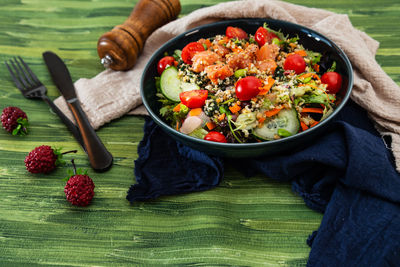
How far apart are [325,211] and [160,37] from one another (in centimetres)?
191

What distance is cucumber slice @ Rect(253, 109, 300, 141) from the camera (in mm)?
2061

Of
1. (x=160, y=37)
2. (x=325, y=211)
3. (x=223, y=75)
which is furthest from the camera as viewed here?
(x=160, y=37)

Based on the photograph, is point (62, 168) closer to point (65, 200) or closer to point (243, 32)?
point (65, 200)

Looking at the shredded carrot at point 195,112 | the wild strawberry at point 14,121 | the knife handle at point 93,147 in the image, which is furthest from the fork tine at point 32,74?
the shredded carrot at point 195,112

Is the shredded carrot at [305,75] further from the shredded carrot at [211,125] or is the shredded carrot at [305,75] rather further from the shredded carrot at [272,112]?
the shredded carrot at [211,125]

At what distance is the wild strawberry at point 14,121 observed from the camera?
2549 millimetres

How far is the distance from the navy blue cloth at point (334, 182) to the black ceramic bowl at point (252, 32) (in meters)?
0.13

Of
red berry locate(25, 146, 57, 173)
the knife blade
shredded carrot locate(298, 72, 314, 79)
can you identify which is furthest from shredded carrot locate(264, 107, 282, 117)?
red berry locate(25, 146, 57, 173)

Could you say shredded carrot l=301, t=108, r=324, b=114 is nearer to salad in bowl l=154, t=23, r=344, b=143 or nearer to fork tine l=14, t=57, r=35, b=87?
salad in bowl l=154, t=23, r=344, b=143

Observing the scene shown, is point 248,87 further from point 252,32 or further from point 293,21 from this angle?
point 293,21

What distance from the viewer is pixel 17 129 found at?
2557mm

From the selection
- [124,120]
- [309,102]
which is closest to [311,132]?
[309,102]

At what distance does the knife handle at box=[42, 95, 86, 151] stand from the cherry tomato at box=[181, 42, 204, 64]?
88 centimetres

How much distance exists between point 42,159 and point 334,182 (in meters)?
1.70
